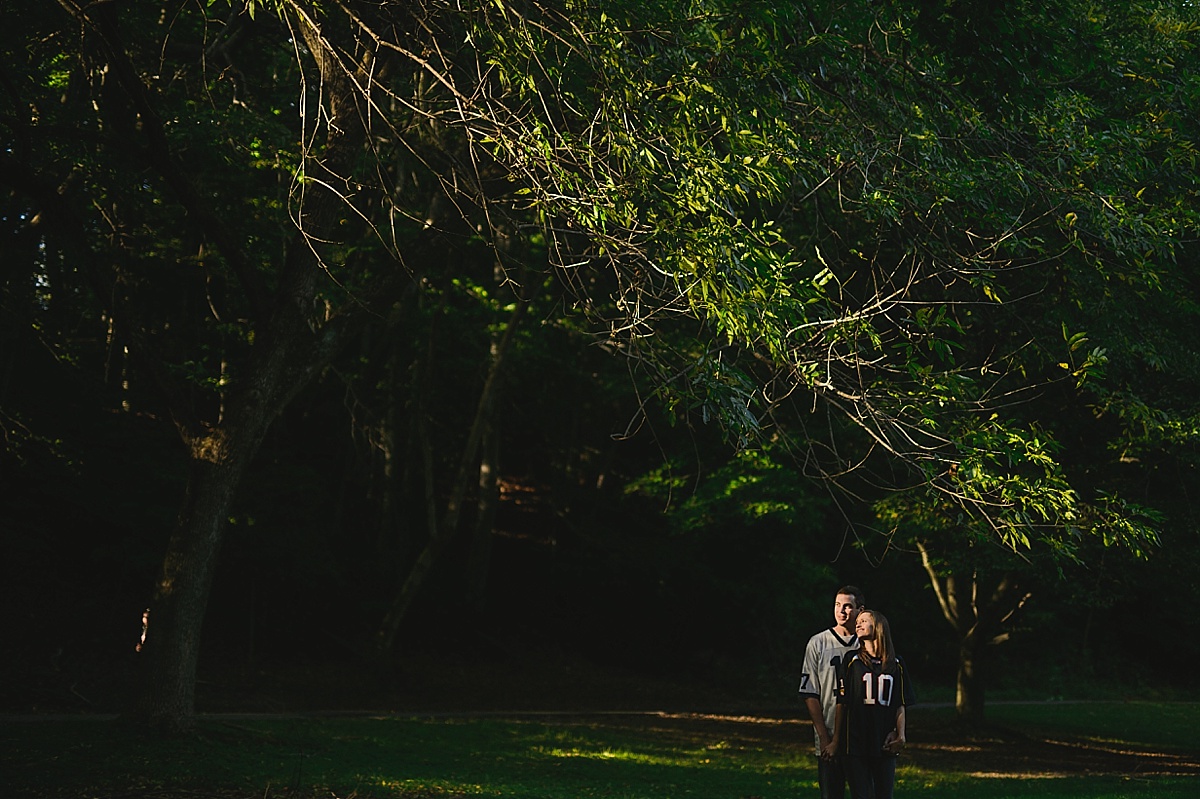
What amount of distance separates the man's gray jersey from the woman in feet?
0.23

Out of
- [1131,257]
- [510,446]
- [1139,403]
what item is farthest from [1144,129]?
[510,446]

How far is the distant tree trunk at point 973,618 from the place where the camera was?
21797 mm

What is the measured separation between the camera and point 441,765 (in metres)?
13.5

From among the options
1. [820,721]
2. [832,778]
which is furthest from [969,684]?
[820,721]

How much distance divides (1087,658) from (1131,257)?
31.0m

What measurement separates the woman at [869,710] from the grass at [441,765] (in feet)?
16.2

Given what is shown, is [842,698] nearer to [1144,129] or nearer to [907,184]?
[907,184]

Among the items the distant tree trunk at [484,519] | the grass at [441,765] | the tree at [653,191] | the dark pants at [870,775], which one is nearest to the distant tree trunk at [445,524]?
the distant tree trunk at [484,519]

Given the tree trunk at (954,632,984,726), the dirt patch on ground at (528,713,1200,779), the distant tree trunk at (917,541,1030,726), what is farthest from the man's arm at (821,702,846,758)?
the tree trunk at (954,632,984,726)

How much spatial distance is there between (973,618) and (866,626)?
54.8 ft

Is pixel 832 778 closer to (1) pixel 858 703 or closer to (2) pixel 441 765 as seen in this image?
(1) pixel 858 703

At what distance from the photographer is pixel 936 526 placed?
1466 cm

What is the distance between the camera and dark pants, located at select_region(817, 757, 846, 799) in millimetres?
7320

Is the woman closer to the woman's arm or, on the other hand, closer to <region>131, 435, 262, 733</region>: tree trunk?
the woman's arm
